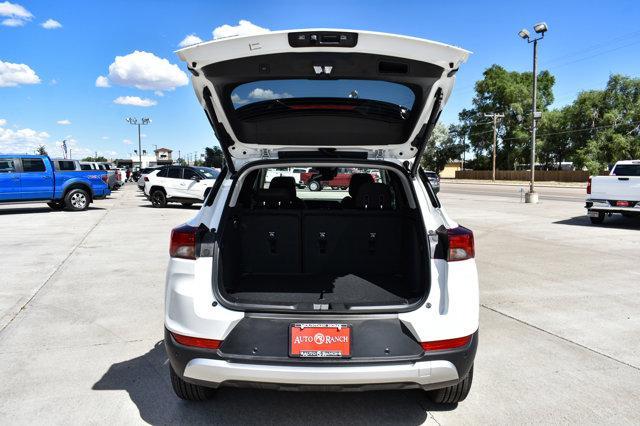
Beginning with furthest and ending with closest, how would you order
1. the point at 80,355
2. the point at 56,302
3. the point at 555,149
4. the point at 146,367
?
the point at 555,149
the point at 56,302
the point at 80,355
the point at 146,367

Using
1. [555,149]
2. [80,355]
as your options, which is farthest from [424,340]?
[555,149]

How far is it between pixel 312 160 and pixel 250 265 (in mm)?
1046

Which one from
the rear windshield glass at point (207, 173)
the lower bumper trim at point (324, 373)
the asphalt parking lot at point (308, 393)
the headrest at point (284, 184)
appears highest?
the rear windshield glass at point (207, 173)

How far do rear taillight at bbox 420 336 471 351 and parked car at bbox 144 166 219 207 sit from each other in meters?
16.4

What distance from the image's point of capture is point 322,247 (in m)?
3.85

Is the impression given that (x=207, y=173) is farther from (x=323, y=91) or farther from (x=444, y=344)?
(x=444, y=344)

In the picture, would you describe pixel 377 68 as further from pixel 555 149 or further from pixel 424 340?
pixel 555 149

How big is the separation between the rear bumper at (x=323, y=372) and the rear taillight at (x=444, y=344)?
Result: 0.03m

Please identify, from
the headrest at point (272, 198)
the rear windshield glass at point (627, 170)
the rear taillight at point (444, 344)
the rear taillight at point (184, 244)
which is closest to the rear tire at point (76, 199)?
Result: the headrest at point (272, 198)

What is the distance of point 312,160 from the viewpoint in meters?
3.35

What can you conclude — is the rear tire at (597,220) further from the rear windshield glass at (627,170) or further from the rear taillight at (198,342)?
the rear taillight at (198,342)

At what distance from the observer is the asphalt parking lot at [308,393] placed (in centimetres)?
302

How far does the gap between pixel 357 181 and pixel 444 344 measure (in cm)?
222

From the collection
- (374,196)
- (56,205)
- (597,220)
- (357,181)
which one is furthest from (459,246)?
(56,205)
